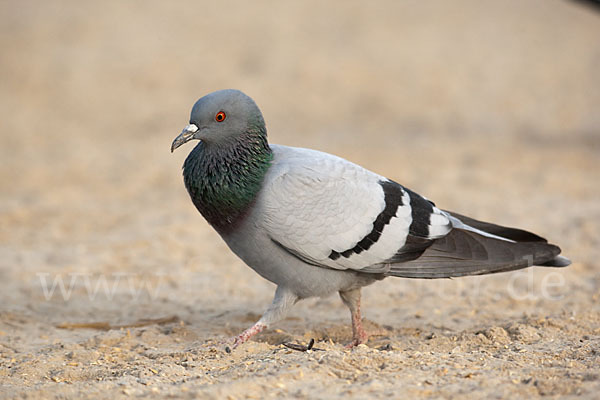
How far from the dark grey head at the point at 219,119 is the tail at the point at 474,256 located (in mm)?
1282

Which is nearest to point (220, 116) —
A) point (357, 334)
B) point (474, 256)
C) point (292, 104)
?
point (357, 334)

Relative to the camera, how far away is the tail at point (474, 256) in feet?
14.3

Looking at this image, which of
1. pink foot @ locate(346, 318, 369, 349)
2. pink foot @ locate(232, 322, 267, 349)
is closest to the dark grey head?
pink foot @ locate(232, 322, 267, 349)

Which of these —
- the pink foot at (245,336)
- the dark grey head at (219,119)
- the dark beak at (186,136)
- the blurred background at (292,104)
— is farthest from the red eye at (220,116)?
the blurred background at (292,104)

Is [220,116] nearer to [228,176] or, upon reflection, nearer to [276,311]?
[228,176]

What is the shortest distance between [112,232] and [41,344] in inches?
116

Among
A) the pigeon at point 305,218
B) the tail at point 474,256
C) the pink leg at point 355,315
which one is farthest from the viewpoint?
the pink leg at point 355,315

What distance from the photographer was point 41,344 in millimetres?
4668

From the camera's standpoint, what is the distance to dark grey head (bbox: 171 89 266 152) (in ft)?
13.9

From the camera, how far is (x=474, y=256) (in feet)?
14.6

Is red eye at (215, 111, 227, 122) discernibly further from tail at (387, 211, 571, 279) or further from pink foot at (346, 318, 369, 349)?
pink foot at (346, 318, 369, 349)

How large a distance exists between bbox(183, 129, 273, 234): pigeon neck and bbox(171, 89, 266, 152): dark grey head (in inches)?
1.8

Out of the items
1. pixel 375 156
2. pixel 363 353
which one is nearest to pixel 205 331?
pixel 363 353

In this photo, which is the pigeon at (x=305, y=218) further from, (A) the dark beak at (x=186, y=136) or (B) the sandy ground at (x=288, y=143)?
(B) the sandy ground at (x=288, y=143)
